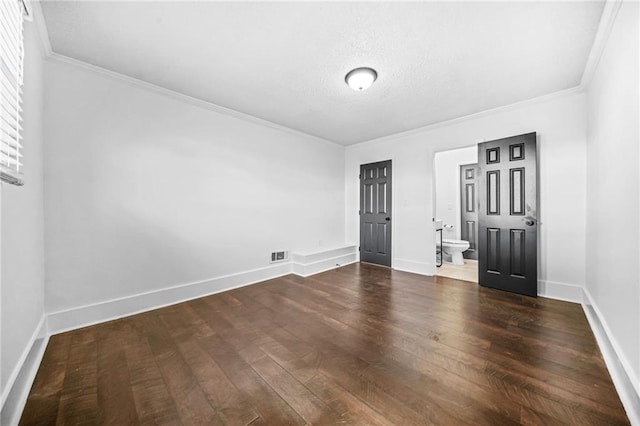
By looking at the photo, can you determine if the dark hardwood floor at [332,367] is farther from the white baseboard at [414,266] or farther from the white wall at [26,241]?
the white baseboard at [414,266]

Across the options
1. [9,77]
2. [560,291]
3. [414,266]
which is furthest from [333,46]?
[560,291]

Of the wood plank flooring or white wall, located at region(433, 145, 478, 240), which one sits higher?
white wall, located at region(433, 145, 478, 240)

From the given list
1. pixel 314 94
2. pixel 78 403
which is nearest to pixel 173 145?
pixel 314 94

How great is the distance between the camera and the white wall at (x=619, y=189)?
1.42 metres

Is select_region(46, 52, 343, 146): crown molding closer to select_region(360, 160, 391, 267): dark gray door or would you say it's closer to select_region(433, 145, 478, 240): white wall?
select_region(360, 160, 391, 267): dark gray door

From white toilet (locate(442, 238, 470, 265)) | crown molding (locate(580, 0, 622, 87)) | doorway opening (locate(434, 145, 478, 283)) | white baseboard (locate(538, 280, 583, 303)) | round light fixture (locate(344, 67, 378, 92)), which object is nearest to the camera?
crown molding (locate(580, 0, 622, 87))

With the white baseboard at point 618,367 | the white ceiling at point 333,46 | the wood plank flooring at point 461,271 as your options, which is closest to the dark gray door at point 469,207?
the wood plank flooring at point 461,271

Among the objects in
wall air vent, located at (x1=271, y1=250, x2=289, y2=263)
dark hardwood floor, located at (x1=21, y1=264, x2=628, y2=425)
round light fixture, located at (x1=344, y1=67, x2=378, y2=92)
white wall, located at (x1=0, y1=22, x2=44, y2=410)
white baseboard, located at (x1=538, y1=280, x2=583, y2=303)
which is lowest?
dark hardwood floor, located at (x1=21, y1=264, x2=628, y2=425)

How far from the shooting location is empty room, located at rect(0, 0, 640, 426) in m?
1.43

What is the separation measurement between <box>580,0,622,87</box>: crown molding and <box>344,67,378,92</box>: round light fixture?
5.25ft

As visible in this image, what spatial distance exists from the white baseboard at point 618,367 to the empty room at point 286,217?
19 mm

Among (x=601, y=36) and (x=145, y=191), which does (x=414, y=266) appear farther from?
(x=145, y=191)

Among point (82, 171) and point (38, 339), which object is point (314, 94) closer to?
point (82, 171)

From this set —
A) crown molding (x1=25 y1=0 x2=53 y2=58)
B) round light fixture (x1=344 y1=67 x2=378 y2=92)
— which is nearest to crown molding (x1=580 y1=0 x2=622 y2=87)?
round light fixture (x1=344 y1=67 x2=378 y2=92)
